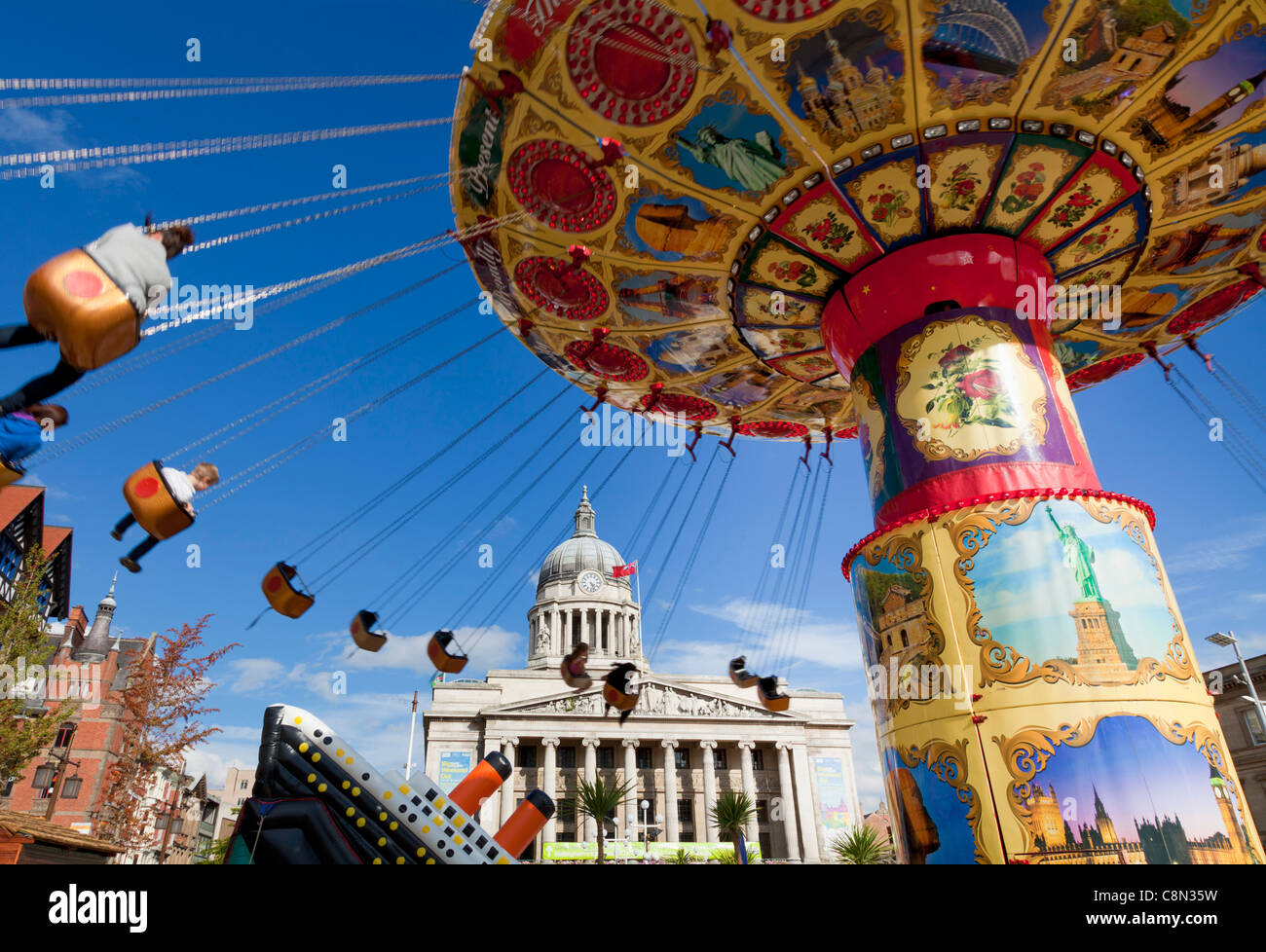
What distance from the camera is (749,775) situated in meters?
64.7

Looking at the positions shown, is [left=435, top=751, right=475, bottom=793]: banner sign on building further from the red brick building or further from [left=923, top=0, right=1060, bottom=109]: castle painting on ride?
[left=923, top=0, right=1060, bottom=109]: castle painting on ride

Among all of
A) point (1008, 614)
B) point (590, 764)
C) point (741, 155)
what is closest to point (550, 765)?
point (590, 764)

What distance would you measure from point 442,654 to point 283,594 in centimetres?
328

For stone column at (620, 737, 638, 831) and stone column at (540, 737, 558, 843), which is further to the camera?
stone column at (540, 737, 558, 843)

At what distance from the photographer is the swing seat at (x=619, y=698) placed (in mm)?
12266

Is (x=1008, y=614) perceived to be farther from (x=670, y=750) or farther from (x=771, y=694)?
(x=670, y=750)

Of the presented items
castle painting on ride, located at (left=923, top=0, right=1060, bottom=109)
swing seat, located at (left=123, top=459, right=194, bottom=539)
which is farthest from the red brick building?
castle painting on ride, located at (left=923, top=0, right=1060, bottom=109)

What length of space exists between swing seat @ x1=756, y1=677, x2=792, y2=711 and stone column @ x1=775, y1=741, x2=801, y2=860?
2091 inches

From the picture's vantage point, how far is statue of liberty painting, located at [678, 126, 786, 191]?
951 centimetres

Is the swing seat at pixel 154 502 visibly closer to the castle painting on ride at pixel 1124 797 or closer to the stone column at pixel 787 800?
the castle painting on ride at pixel 1124 797
